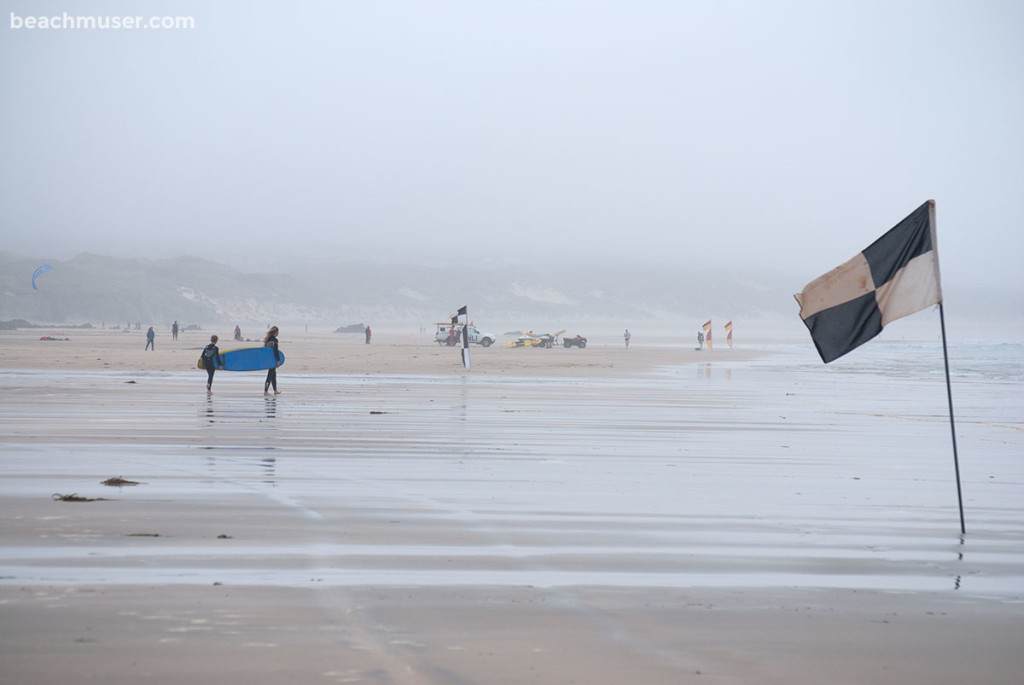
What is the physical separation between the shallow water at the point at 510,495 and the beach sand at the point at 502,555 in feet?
0.16

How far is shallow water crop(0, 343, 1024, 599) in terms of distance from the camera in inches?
297

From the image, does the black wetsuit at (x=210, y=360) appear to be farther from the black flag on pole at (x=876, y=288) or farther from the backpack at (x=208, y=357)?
the black flag on pole at (x=876, y=288)

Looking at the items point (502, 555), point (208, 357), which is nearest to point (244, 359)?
point (208, 357)

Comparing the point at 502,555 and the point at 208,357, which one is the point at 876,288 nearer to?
the point at 502,555

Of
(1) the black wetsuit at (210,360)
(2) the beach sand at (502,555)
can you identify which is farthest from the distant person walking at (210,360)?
(2) the beach sand at (502,555)

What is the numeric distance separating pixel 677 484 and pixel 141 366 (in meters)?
35.0

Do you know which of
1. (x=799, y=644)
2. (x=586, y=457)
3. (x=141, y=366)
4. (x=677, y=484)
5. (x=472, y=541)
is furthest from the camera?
(x=141, y=366)

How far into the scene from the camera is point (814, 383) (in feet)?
117

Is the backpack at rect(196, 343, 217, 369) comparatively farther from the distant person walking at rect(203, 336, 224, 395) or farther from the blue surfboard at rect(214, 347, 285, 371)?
the blue surfboard at rect(214, 347, 285, 371)

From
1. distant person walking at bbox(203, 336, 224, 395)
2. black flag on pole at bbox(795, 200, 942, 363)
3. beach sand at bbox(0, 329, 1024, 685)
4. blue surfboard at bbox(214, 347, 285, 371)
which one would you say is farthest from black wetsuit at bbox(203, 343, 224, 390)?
black flag on pole at bbox(795, 200, 942, 363)

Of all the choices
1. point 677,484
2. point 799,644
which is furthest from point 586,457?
point 799,644

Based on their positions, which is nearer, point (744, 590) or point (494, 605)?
point (494, 605)

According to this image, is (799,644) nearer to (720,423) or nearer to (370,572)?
(370,572)

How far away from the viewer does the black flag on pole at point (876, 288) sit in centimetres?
921
